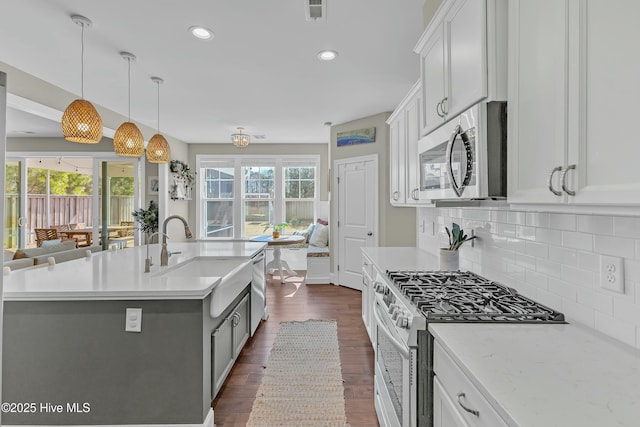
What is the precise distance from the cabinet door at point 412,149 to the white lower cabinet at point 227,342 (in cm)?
170

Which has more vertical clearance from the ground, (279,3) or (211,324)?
(279,3)

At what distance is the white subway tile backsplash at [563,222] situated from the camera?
1.23m

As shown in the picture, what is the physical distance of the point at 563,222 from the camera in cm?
128

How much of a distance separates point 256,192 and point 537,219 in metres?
5.82

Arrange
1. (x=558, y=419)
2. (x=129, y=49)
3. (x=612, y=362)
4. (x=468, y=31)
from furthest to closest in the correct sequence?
(x=129, y=49) → (x=468, y=31) → (x=612, y=362) → (x=558, y=419)

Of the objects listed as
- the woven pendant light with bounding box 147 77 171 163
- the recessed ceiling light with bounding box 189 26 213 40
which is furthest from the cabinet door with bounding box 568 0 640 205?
the woven pendant light with bounding box 147 77 171 163

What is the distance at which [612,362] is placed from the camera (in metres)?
0.90

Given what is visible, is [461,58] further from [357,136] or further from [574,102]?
[357,136]

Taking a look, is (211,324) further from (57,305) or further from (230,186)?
(230,186)

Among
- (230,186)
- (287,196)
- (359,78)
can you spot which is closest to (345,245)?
(287,196)

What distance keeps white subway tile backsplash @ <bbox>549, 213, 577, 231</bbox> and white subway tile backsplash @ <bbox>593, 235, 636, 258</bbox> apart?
0.11 metres

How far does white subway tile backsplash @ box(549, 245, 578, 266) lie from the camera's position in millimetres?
1217

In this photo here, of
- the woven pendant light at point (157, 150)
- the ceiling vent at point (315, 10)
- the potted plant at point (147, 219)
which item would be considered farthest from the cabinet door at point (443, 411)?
the potted plant at point (147, 219)

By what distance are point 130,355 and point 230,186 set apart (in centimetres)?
529
